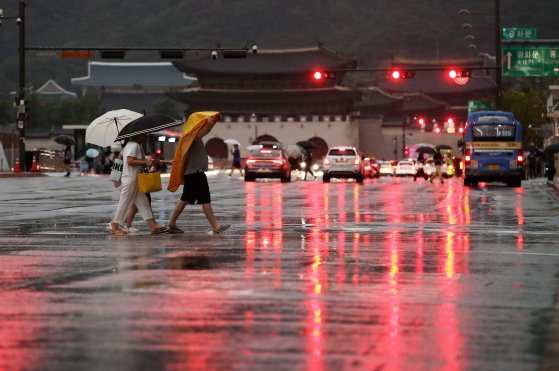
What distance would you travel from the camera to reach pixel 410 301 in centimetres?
996

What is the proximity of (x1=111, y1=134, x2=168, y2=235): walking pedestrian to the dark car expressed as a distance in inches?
1324

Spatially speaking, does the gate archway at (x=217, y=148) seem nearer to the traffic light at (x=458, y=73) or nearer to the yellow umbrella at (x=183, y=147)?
the traffic light at (x=458, y=73)

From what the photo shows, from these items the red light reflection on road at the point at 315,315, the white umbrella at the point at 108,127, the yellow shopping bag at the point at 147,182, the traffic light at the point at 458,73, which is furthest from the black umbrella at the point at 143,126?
the traffic light at the point at 458,73

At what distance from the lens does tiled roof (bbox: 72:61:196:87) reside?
160750 mm

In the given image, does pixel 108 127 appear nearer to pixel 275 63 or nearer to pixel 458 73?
pixel 458 73

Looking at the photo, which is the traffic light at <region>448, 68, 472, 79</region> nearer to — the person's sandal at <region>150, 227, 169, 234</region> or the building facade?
the person's sandal at <region>150, 227, 169, 234</region>

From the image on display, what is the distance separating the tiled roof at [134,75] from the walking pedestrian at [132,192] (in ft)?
471

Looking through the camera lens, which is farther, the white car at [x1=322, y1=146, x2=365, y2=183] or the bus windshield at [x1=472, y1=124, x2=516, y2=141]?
the white car at [x1=322, y1=146, x2=365, y2=183]

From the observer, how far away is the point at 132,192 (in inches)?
693

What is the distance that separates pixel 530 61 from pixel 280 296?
42.2 meters

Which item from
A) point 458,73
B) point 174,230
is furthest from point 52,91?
point 174,230

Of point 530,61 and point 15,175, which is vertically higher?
point 530,61

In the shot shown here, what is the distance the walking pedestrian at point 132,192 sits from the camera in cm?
1748

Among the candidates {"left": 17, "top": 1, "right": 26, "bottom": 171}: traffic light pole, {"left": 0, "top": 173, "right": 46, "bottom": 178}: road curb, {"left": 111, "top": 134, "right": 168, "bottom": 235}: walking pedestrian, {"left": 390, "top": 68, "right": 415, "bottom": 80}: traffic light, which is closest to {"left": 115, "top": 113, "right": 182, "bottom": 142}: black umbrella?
{"left": 111, "top": 134, "right": 168, "bottom": 235}: walking pedestrian
